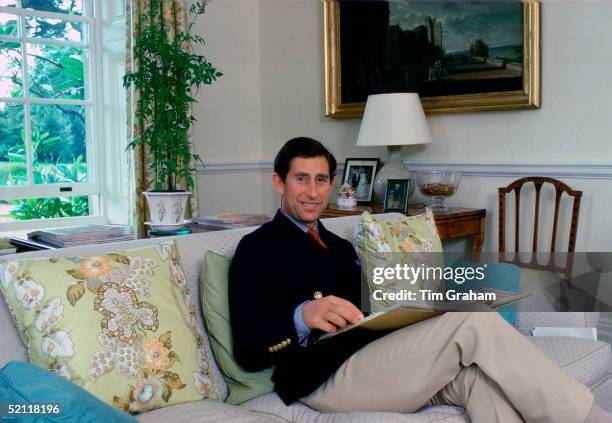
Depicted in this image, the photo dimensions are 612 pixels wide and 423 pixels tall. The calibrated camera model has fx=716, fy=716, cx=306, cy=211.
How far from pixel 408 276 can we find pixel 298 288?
679mm

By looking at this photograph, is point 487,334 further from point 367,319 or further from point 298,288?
point 298,288

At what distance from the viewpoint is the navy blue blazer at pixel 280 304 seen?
189 centimetres

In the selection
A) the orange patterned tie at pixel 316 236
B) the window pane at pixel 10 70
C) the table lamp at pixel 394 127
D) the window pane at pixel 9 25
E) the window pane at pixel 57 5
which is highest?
the window pane at pixel 57 5

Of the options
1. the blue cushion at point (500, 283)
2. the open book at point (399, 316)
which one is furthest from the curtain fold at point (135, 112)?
the open book at point (399, 316)

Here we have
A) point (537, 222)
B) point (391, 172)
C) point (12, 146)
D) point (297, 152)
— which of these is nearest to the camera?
point (297, 152)

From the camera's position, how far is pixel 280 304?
6.50 feet

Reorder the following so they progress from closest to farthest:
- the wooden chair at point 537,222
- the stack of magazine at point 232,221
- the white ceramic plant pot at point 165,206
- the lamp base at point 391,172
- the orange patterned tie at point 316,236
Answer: the orange patterned tie at point 316,236 → the white ceramic plant pot at point 165,206 → the stack of magazine at point 232,221 → the wooden chair at point 537,222 → the lamp base at point 391,172

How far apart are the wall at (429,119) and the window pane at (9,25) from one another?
114cm

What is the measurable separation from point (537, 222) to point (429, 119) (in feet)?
2.96

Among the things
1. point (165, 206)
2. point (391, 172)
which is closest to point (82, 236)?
point (165, 206)

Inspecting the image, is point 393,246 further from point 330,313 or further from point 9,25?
point 9,25

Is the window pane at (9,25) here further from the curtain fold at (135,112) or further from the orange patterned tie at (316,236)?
the orange patterned tie at (316,236)

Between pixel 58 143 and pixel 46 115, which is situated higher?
pixel 46 115

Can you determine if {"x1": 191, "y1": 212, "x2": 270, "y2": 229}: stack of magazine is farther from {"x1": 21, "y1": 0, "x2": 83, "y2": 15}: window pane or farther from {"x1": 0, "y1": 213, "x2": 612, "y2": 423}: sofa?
{"x1": 21, "y1": 0, "x2": 83, "y2": 15}: window pane
